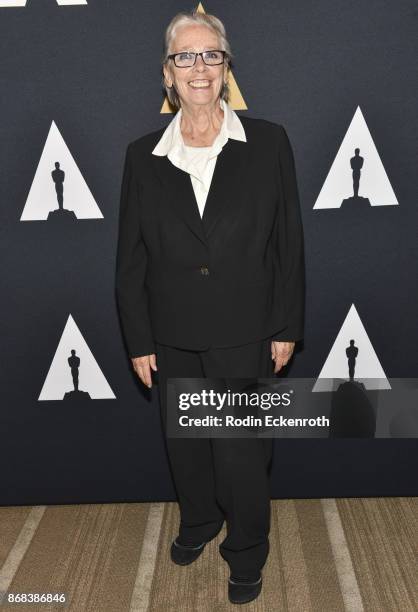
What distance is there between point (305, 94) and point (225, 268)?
2.52 ft

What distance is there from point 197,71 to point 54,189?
2.58ft

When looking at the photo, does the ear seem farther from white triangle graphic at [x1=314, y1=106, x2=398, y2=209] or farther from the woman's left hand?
the woman's left hand

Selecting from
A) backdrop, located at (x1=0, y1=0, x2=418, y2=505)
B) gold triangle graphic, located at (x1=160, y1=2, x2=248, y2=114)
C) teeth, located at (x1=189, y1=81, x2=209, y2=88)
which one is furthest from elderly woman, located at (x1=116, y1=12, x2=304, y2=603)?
backdrop, located at (x1=0, y1=0, x2=418, y2=505)

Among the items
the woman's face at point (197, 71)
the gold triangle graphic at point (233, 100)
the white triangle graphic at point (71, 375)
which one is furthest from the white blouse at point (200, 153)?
the white triangle graphic at point (71, 375)

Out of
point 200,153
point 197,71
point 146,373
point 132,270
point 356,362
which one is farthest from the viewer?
point 356,362

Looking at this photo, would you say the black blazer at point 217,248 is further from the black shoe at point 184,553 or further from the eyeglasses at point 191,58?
the black shoe at point 184,553

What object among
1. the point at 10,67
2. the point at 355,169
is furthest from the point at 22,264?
the point at 355,169

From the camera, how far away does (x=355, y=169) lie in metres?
2.68

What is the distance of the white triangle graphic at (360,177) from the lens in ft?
8.66

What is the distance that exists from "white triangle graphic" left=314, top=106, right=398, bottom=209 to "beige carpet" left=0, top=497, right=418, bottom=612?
123cm

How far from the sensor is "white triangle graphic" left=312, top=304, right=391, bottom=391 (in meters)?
2.83

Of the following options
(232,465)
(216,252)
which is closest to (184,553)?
(232,465)

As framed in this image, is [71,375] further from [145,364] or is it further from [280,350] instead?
[280,350]

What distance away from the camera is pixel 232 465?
237cm
